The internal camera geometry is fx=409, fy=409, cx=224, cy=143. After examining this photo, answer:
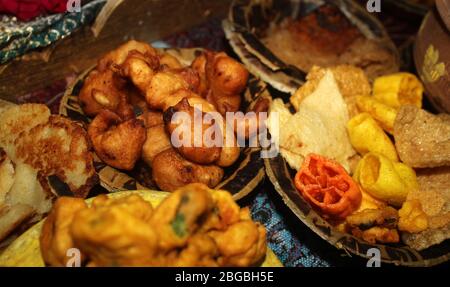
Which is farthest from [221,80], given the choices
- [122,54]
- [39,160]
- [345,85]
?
[39,160]

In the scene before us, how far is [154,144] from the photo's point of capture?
2.33 metres

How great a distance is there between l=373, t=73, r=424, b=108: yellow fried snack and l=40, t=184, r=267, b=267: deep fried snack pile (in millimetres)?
1604

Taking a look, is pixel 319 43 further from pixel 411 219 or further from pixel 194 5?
pixel 411 219

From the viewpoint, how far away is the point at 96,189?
91.0 inches

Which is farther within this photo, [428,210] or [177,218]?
[428,210]

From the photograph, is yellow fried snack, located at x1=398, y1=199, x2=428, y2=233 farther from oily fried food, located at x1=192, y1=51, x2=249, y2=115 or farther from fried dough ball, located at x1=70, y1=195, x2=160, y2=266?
fried dough ball, located at x1=70, y1=195, x2=160, y2=266

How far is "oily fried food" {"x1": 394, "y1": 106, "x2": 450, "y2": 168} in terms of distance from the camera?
7.73 ft

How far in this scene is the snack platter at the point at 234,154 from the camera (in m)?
1.82

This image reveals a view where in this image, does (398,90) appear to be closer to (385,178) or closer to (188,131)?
(385,178)

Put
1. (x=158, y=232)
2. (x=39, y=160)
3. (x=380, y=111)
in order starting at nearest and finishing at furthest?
(x=158, y=232) → (x=39, y=160) → (x=380, y=111)

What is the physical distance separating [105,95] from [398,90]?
1942 millimetres

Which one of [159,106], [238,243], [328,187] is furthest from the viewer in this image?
[159,106]

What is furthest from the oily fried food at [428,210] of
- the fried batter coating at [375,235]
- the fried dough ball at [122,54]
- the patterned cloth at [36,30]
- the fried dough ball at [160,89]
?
the patterned cloth at [36,30]

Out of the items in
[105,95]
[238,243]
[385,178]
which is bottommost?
[385,178]
